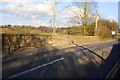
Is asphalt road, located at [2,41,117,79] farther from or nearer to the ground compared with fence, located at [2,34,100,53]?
nearer to the ground

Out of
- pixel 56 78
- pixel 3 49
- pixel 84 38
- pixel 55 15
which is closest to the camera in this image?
pixel 56 78

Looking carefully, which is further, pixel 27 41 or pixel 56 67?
pixel 27 41

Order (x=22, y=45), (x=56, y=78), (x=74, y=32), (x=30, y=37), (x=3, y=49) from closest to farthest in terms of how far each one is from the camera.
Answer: (x=56, y=78) → (x=3, y=49) → (x=22, y=45) → (x=30, y=37) → (x=74, y=32)

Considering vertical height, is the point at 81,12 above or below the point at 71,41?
above

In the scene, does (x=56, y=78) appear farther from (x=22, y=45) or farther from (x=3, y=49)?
(x=22, y=45)

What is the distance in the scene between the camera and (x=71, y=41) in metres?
28.8

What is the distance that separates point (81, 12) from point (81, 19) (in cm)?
182

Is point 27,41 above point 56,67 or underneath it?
above

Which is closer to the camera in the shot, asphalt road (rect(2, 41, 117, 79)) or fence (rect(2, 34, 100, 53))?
asphalt road (rect(2, 41, 117, 79))

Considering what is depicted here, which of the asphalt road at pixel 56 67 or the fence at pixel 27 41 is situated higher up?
the fence at pixel 27 41

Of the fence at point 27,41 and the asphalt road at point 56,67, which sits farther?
the fence at point 27,41

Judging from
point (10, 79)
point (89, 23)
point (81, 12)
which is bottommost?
point (10, 79)

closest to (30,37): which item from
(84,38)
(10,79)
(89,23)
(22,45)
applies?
(22,45)

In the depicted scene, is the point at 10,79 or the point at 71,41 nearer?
the point at 10,79
